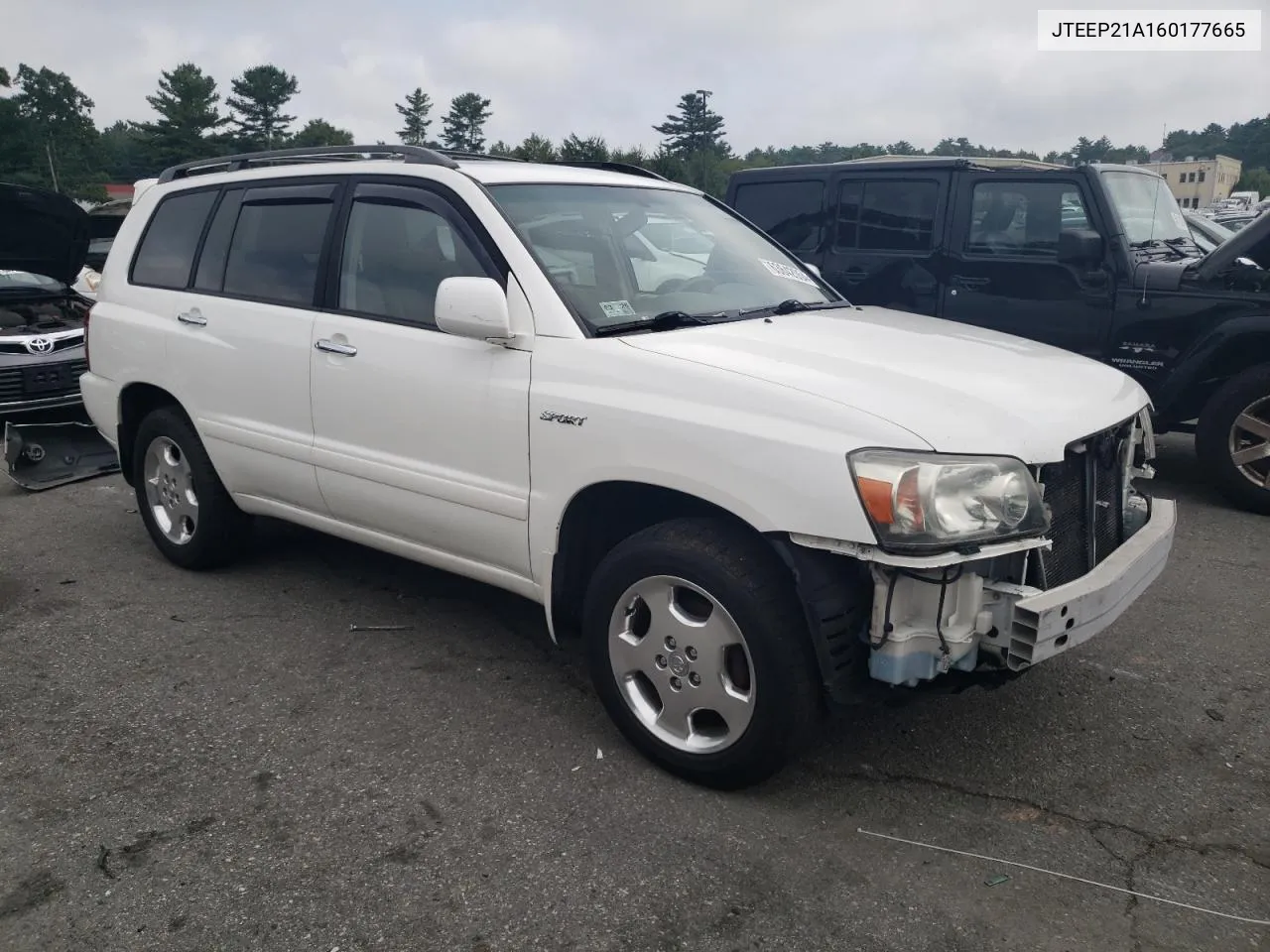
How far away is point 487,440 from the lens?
3.38m

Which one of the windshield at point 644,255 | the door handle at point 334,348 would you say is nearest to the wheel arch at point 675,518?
the windshield at point 644,255

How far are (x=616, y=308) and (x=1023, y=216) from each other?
444 centimetres

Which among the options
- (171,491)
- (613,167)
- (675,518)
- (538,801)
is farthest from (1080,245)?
(171,491)

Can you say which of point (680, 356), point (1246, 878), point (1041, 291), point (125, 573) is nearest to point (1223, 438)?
point (1041, 291)

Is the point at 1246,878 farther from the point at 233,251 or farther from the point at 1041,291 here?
the point at 1041,291

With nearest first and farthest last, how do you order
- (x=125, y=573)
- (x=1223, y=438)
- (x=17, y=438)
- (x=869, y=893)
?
(x=869, y=893) → (x=125, y=573) → (x=1223, y=438) → (x=17, y=438)

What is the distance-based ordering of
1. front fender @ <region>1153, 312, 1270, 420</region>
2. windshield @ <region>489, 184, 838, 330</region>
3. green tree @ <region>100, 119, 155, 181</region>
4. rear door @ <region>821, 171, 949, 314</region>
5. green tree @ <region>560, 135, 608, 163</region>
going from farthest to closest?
1. green tree @ <region>100, 119, 155, 181</region>
2. green tree @ <region>560, 135, 608, 163</region>
3. rear door @ <region>821, 171, 949, 314</region>
4. front fender @ <region>1153, 312, 1270, 420</region>
5. windshield @ <region>489, 184, 838, 330</region>

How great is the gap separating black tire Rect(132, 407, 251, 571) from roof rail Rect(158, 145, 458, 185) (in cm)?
115

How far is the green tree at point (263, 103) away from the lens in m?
89.2

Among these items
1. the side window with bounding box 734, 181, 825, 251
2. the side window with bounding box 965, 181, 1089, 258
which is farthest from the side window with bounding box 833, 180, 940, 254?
the side window with bounding box 965, 181, 1089, 258

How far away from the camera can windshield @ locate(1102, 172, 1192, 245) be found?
656cm

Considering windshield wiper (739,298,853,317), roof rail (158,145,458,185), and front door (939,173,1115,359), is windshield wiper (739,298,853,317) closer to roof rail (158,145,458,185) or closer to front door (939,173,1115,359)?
roof rail (158,145,458,185)

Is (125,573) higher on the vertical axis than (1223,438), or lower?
lower

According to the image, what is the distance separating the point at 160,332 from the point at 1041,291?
5182mm
